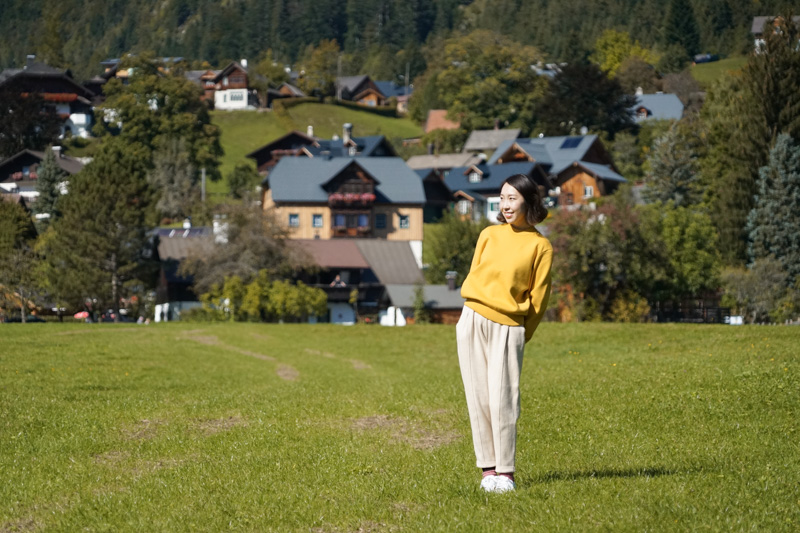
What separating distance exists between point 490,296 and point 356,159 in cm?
8598

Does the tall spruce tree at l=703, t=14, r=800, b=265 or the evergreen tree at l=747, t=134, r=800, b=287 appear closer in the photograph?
the evergreen tree at l=747, t=134, r=800, b=287

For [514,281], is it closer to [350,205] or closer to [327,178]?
[350,205]

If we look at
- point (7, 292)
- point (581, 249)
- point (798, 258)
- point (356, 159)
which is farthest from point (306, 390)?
point (356, 159)

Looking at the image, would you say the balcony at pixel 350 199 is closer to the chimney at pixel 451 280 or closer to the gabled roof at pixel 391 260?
the gabled roof at pixel 391 260

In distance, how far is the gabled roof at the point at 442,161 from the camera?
117000mm

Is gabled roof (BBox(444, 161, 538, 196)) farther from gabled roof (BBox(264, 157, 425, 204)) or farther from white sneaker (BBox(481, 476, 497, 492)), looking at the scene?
white sneaker (BBox(481, 476, 497, 492))

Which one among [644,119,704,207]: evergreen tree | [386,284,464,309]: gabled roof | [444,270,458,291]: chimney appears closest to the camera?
[386,284,464,309]: gabled roof

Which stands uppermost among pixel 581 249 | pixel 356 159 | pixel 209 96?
pixel 209 96

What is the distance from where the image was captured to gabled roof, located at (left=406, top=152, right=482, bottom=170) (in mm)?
117000

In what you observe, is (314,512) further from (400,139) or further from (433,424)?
(400,139)

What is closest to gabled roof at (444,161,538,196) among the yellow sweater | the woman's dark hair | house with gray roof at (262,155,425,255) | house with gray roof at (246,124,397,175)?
house with gray roof at (246,124,397,175)

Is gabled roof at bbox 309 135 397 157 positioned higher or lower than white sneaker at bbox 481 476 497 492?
higher

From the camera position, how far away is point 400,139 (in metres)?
146

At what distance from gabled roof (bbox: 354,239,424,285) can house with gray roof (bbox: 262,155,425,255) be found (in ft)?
25.4
